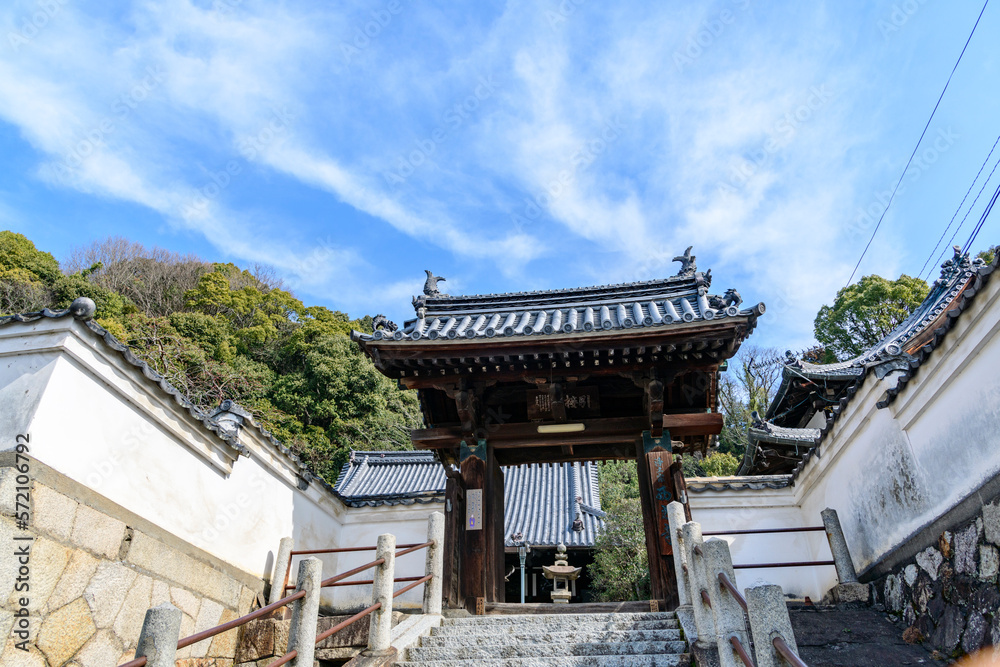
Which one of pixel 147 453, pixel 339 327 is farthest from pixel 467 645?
pixel 339 327

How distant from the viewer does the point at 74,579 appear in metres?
5.49

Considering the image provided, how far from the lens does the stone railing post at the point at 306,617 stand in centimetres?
493

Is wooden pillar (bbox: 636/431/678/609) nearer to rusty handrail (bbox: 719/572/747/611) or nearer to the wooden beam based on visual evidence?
the wooden beam

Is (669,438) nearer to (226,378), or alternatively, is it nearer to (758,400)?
(226,378)

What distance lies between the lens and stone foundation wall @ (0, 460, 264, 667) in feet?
16.4

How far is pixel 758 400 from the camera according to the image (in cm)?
3638

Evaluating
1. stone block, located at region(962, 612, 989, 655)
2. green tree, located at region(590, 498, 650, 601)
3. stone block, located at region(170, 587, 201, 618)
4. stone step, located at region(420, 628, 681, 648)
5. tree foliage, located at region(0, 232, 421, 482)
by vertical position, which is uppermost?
tree foliage, located at region(0, 232, 421, 482)

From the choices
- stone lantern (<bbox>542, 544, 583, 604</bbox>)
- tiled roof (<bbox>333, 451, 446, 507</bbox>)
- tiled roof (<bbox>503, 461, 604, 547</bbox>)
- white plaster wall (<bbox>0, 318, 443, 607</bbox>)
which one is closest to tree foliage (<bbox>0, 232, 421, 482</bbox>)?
tiled roof (<bbox>333, 451, 446, 507</bbox>)

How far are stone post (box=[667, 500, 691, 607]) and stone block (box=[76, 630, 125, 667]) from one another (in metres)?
5.83

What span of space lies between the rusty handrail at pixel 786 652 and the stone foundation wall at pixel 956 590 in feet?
8.57

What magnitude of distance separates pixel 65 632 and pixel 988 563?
7971 mm

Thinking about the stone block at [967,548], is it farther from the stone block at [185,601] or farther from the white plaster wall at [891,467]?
the stone block at [185,601]

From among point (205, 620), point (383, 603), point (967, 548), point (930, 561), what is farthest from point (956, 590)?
point (205, 620)

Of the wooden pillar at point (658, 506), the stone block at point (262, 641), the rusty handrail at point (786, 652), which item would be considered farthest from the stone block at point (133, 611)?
the wooden pillar at point (658, 506)
